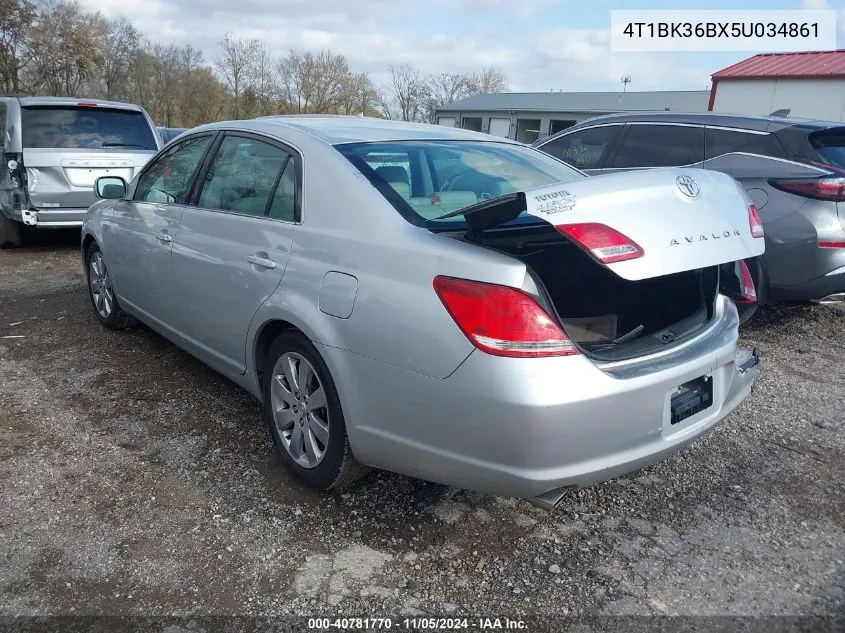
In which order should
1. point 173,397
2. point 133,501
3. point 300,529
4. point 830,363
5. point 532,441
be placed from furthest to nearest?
point 830,363 → point 173,397 → point 133,501 → point 300,529 → point 532,441

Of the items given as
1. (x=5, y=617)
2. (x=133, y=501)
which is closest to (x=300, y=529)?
(x=133, y=501)

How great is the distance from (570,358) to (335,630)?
116 centimetres

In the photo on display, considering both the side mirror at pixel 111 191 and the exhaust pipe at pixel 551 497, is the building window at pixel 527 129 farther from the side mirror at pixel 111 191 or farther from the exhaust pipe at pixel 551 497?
the exhaust pipe at pixel 551 497

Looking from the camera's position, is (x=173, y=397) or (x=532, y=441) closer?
(x=532, y=441)

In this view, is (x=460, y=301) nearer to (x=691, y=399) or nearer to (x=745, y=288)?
(x=691, y=399)

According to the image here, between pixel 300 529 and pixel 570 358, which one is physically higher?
pixel 570 358

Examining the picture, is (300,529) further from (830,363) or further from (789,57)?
(789,57)

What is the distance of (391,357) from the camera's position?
2.26 metres

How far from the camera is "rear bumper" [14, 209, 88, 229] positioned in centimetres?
724

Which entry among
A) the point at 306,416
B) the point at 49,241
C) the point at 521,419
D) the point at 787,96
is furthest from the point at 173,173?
Result: the point at 787,96

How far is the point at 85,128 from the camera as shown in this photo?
25.2ft

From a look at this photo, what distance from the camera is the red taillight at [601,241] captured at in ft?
6.42

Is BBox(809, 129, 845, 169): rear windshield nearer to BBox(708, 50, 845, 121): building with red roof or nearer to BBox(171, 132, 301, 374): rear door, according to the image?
BBox(171, 132, 301, 374): rear door

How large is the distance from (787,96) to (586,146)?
63.0 feet
